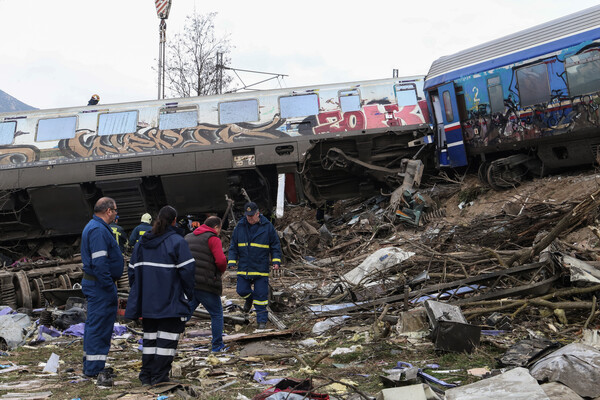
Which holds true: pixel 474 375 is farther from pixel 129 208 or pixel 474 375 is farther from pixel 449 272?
pixel 129 208

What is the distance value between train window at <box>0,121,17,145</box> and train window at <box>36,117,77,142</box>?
2.21ft

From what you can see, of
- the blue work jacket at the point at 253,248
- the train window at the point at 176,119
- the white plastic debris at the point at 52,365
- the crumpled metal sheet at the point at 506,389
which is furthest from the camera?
the train window at the point at 176,119

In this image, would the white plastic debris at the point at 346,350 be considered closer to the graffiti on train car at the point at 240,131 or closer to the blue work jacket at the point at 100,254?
the blue work jacket at the point at 100,254

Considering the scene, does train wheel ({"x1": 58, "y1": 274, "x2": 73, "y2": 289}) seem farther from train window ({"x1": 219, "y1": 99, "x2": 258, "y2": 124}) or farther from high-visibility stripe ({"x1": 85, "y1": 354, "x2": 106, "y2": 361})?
train window ({"x1": 219, "y1": 99, "x2": 258, "y2": 124})

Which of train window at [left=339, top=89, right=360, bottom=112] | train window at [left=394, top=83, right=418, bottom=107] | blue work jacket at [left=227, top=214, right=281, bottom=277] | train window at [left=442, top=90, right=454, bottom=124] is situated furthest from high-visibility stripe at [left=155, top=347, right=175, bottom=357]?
train window at [left=394, top=83, right=418, bottom=107]

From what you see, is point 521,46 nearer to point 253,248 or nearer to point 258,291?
point 253,248

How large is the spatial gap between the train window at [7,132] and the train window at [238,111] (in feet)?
17.4

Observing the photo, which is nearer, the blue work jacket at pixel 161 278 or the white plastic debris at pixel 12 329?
the blue work jacket at pixel 161 278

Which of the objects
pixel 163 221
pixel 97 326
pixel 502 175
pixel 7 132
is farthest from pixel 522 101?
pixel 7 132

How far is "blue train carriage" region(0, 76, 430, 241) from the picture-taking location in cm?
1313

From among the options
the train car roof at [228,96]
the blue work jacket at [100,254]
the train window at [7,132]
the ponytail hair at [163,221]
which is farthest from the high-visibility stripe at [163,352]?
the train window at [7,132]

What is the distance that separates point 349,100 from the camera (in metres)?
13.9

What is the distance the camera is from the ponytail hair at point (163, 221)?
4.63m

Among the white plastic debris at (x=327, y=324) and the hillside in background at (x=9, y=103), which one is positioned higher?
the hillside in background at (x=9, y=103)
